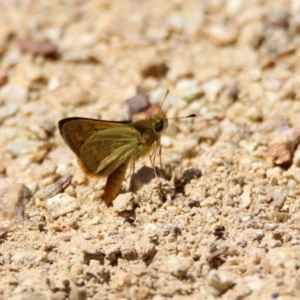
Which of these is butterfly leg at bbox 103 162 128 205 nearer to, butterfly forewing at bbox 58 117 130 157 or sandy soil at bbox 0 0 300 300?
sandy soil at bbox 0 0 300 300

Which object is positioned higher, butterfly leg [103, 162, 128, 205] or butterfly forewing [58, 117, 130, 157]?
butterfly forewing [58, 117, 130, 157]

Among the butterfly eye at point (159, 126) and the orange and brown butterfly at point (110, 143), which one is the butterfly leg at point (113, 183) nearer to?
the orange and brown butterfly at point (110, 143)

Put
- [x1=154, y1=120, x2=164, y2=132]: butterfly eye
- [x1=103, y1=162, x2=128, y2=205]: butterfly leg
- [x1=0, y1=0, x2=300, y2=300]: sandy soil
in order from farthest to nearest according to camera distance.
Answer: [x1=154, y1=120, x2=164, y2=132]: butterfly eye
[x1=103, y1=162, x2=128, y2=205]: butterfly leg
[x1=0, y1=0, x2=300, y2=300]: sandy soil

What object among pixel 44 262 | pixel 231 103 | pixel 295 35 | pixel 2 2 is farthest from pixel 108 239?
pixel 2 2

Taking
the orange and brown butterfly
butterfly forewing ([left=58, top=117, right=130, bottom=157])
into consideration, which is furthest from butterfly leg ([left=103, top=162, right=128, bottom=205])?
butterfly forewing ([left=58, top=117, right=130, bottom=157])

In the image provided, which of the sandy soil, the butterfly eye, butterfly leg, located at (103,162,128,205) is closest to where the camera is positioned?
the sandy soil

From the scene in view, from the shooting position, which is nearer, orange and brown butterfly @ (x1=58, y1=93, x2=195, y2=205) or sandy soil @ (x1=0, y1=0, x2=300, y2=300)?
sandy soil @ (x1=0, y1=0, x2=300, y2=300)

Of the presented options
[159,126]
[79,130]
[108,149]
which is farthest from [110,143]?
[159,126]
